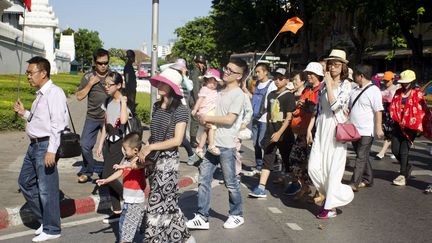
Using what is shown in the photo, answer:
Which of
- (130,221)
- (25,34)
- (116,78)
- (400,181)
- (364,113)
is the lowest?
(400,181)

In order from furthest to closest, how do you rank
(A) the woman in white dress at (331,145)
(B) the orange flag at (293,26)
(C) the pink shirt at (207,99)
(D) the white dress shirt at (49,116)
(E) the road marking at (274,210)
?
(B) the orange flag at (293,26) → (C) the pink shirt at (207,99) → (E) the road marking at (274,210) → (A) the woman in white dress at (331,145) → (D) the white dress shirt at (49,116)

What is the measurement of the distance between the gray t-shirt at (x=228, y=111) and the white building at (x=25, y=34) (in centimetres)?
2028

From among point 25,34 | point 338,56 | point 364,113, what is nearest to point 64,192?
point 338,56

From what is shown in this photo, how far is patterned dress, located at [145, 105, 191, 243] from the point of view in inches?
196

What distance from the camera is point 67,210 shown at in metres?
6.72

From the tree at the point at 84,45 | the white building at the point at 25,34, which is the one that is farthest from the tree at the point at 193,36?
the white building at the point at 25,34

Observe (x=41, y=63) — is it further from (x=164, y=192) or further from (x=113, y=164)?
(x=164, y=192)

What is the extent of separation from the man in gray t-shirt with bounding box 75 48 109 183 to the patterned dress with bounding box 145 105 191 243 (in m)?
2.66

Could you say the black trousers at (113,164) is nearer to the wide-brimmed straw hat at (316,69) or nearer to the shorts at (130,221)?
the shorts at (130,221)

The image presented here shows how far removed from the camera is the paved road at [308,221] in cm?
592

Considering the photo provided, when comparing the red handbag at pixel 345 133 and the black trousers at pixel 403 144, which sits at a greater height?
the red handbag at pixel 345 133

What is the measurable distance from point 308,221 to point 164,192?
2.27m

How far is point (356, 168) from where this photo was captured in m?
8.12

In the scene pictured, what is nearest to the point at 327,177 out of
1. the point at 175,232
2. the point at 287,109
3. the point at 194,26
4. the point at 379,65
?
the point at 287,109
